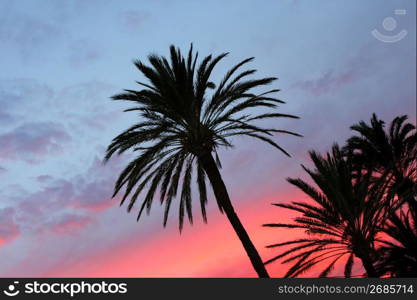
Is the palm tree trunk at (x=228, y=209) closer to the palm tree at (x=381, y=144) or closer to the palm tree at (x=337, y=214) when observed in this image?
the palm tree at (x=337, y=214)

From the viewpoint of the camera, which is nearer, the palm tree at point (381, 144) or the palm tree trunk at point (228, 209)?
the palm tree trunk at point (228, 209)

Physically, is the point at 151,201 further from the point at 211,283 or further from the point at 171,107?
the point at 211,283

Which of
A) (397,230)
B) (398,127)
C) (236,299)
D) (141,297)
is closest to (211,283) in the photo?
(236,299)

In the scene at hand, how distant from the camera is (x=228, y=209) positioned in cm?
1930

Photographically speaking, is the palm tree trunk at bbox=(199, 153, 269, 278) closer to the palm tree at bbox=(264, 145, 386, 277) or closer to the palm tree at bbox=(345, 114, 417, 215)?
the palm tree at bbox=(264, 145, 386, 277)

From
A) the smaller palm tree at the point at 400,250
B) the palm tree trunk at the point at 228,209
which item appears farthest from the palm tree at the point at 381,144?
the palm tree trunk at the point at 228,209

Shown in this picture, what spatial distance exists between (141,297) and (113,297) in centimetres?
93

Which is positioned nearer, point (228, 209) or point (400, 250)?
point (228, 209)

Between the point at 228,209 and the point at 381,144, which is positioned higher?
the point at 381,144

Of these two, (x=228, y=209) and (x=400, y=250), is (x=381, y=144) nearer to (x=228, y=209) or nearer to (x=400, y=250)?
(x=400, y=250)

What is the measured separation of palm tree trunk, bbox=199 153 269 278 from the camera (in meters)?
18.8

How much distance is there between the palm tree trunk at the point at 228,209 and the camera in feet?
61.7

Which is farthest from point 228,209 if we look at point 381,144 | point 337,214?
point 381,144

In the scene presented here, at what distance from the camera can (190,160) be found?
20.2 m
